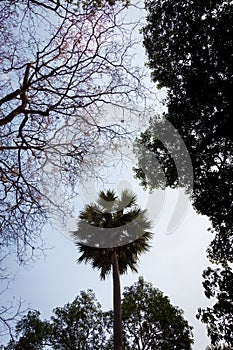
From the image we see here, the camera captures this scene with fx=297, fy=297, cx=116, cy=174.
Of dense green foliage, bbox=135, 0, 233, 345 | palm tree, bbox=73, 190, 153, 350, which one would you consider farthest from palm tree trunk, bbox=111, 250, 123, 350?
dense green foliage, bbox=135, 0, 233, 345

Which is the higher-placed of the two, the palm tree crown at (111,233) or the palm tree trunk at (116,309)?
the palm tree crown at (111,233)

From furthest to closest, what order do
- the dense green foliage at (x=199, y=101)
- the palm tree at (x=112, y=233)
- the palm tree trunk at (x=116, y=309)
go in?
the palm tree at (x=112, y=233), the palm tree trunk at (x=116, y=309), the dense green foliage at (x=199, y=101)

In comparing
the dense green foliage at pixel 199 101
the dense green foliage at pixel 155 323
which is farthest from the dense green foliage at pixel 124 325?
the dense green foliage at pixel 199 101

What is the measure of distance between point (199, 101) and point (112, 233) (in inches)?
302

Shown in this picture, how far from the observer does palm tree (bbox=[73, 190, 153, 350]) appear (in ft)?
43.7

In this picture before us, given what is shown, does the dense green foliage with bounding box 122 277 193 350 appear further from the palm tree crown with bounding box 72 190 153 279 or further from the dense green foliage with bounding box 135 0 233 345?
the dense green foliage with bounding box 135 0 233 345

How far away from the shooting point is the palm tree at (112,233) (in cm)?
1330

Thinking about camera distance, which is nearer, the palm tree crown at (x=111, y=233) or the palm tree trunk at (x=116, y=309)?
the palm tree trunk at (x=116, y=309)

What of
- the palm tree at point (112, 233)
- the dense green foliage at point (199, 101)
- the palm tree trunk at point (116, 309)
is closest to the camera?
the dense green foliage at point (199, 101)

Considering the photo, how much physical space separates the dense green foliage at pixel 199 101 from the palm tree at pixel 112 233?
5.13 meters

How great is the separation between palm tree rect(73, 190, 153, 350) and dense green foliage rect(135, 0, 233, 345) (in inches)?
202

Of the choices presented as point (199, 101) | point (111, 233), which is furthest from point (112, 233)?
point (199, 101)

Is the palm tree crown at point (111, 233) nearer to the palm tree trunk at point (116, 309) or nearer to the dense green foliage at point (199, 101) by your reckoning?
the palm tree trunk at point (116, 309)

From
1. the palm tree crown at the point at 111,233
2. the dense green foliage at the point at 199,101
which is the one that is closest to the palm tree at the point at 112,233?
the palm tree crown at the point at 111,233
